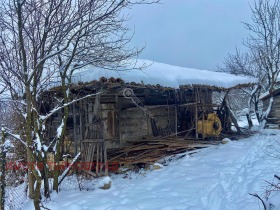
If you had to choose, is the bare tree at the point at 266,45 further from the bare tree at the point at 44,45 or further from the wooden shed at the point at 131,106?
the bare tree at the point at 44,45

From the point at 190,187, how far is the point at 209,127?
593 cm

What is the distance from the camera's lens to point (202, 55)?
42.1m

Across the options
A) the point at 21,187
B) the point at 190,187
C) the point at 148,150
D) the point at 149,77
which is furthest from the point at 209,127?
the point at 21,187

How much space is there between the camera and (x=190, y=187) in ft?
18.9

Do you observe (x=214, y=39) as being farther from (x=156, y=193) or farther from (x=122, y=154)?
(x=156, y=193)

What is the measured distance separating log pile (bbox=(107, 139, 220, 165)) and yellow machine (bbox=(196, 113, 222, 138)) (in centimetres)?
147

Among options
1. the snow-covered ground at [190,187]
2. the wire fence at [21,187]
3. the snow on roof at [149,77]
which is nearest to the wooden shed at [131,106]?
the snow on roof at [149,77]

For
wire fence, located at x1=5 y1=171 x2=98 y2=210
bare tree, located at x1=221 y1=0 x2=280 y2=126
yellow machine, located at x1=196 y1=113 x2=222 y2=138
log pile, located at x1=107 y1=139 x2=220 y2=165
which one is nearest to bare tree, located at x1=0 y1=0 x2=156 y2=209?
wire fence, located at x1=5 y1=171 x2=98 y2=210

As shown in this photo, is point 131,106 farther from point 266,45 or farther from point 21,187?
point 266,45

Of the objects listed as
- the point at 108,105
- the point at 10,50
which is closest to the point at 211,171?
the point at 108,105

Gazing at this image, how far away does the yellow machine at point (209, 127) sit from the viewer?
11.2 m

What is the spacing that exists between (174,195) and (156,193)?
1.43 ft

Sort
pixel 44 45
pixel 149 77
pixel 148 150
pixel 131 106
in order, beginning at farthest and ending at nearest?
pixel 131 106, pixel 148 150, pixel 149 77, pixel 44 45

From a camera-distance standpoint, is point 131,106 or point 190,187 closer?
point 190,187
